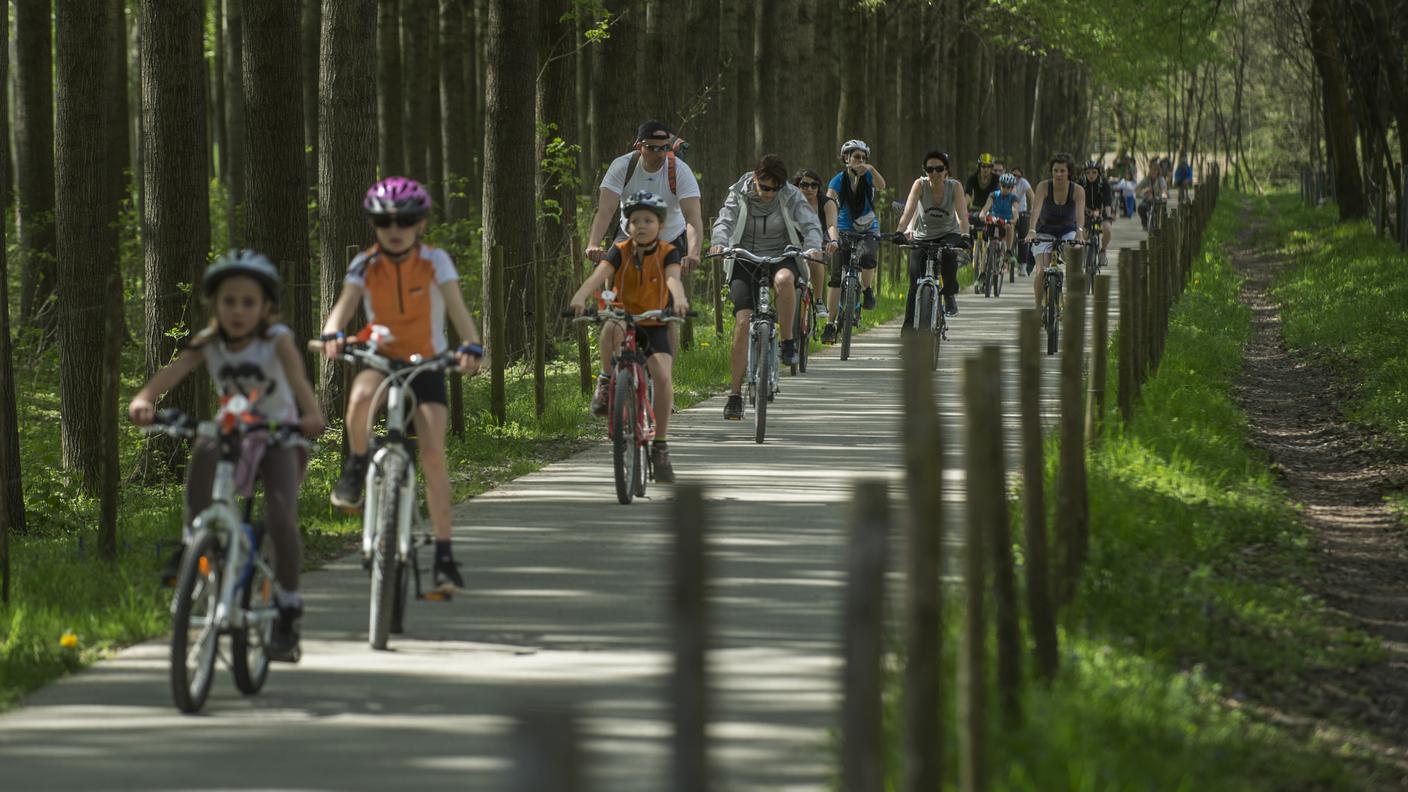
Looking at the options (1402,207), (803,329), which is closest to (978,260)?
(1402,207)

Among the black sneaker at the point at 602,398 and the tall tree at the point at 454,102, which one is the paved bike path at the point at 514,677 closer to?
the black sneaker at the point at 602,398

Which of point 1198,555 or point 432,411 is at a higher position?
point 432,411

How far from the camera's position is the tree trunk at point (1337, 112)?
39.3m

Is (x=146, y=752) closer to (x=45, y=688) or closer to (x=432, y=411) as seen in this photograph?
(x=45, y=688)

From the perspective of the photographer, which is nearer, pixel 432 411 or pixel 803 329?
pixel 432 411

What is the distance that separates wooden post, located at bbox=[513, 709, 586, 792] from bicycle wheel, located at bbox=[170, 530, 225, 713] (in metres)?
3.90

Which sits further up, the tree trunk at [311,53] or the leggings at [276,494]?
the tree trunk at [311,53]

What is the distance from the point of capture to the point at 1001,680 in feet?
22.2

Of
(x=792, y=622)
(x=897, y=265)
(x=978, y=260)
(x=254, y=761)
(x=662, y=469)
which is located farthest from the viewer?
(x=897, y=265)

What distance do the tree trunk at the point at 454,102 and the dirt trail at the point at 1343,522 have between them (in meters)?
12.8

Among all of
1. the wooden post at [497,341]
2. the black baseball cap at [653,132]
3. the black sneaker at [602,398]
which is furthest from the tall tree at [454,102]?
the black sneaker at [602,398]

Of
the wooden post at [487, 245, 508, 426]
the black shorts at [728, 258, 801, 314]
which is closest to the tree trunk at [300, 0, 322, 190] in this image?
the wooden post at [487, 245, 508, 426]

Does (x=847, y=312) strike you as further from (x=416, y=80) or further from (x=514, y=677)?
(x=416, y=80)

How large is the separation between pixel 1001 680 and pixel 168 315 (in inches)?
411
